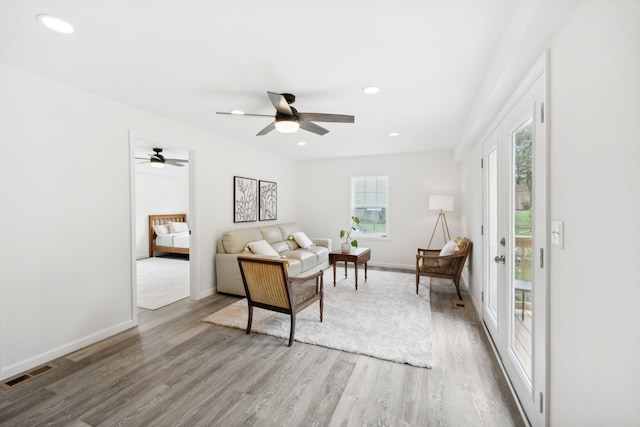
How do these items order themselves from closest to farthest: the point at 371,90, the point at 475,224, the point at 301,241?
the point at 371,90 < the point at 475,224 < the point at 301,241

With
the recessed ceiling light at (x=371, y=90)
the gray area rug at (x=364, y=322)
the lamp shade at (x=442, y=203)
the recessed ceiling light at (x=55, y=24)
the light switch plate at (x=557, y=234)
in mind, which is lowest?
the gray area rug at (x=364, y=322)

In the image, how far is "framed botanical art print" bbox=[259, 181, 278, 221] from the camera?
18.1 ft

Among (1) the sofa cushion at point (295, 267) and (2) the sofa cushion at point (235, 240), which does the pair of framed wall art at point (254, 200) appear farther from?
(1) the sofa cushion at point (295, 267)

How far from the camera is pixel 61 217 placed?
8.36 feet

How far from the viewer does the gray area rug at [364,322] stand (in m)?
2.61

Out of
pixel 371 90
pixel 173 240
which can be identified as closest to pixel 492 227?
pixel 371 90

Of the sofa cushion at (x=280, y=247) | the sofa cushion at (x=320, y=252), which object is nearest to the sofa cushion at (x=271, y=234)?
the sofa cushion at (x=280, y=247)

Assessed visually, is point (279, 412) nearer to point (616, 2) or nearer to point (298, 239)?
point (616, 2)

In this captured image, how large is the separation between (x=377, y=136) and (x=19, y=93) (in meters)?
4.02

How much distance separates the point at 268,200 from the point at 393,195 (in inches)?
104

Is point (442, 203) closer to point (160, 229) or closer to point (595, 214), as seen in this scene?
point (595, 214)

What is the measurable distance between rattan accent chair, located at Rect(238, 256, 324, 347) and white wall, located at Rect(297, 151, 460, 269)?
343 centimetres

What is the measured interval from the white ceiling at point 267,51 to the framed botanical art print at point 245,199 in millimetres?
1678

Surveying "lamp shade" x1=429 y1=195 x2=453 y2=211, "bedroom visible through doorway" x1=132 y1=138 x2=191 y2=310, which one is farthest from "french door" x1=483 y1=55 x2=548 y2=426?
"bedroom visible through doorway" x1=132 y1=138 x2=191 y2=310
